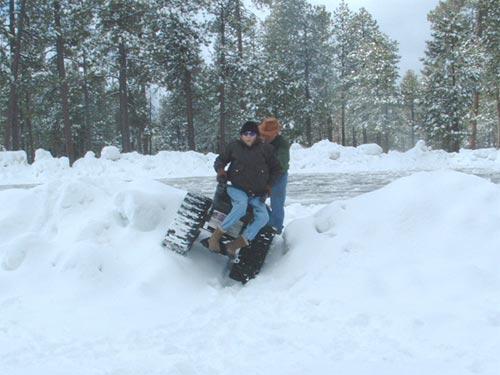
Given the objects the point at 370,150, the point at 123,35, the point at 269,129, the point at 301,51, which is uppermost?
the point at 301,51

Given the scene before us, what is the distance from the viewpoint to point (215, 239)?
17.3 feet

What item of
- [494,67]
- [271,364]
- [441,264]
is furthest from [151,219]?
[494,67]

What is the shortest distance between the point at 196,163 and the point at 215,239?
46.1 feet

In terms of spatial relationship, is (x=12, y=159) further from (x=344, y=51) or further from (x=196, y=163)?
(x=344, y=51)

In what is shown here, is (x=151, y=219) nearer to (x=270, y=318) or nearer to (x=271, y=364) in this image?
(x=270, y=318)

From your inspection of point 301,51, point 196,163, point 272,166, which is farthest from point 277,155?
point 301,51

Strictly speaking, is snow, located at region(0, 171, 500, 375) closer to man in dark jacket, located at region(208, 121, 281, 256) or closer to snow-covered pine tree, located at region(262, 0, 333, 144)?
man in dark jacket, located at region(208, 121, 281, 256)

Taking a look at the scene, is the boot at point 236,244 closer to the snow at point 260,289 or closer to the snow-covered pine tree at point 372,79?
the snow at point 260,289

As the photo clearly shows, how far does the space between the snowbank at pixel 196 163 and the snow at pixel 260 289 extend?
1207 cm

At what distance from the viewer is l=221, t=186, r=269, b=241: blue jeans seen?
17.0ft

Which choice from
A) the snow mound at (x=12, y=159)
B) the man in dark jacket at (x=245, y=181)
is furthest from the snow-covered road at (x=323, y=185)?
the snow mound at (x=12, y=159)

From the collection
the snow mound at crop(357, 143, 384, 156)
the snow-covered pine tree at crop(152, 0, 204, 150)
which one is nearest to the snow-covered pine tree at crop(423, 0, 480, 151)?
the snow mound at crop(357, 143, 384, 156)

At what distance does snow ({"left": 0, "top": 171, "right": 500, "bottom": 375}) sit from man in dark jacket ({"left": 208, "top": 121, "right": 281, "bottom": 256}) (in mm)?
476

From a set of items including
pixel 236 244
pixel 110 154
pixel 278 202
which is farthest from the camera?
pixel 110 154
